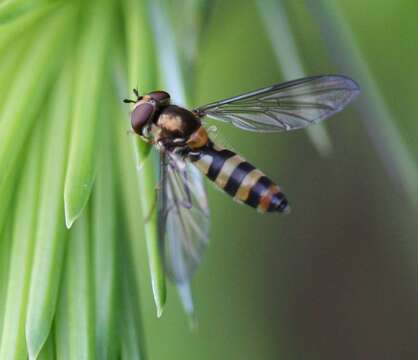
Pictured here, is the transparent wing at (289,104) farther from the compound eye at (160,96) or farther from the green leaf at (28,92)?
the green leaf at (28,92)

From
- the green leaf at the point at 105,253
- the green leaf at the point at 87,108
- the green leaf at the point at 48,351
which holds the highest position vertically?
the green leaf at the point at 87,108

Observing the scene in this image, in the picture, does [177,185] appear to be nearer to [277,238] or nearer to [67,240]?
[67,240]

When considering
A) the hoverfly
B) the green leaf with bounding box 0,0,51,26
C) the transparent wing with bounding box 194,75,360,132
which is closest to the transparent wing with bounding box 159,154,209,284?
the hoverfly

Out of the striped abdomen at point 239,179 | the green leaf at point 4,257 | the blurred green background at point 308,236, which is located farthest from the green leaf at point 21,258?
the blurred green background at point 308,236

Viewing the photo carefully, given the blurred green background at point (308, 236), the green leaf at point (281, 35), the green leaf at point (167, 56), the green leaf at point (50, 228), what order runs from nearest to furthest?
the green leaf at point (50, 228), the green leaf at point (167, 56), the green leaf at point (281, 35), the blurred green background at point (308, 236)

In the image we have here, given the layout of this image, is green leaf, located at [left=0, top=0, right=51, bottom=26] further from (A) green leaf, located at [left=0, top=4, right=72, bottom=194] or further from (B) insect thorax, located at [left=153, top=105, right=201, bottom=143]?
(B) insect thorax, located at [left=153, top=105, right=201, bottom=143]

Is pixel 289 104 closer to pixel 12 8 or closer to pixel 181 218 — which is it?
pixel 181 218
